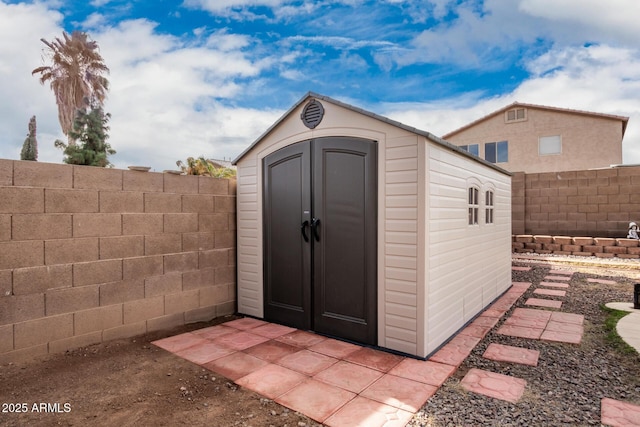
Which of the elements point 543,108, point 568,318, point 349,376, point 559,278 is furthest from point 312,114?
point 543,108

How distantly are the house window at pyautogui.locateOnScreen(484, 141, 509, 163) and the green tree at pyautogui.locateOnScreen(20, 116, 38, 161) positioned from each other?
77.6 ft

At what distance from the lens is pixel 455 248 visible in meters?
3.63

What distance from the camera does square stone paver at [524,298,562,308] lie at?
475cm

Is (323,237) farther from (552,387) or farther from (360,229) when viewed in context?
(552,387)

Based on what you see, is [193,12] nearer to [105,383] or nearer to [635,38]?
[105,383]

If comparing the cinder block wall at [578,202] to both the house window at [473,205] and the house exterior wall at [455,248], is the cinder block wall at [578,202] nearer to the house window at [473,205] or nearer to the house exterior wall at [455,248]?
the house exterior wall at [455,248]

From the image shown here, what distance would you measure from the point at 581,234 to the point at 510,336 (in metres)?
7.75

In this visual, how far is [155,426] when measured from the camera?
2.09 meters

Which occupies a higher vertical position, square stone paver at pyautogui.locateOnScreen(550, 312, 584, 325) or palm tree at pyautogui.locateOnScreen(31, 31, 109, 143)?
palm tree at pyautogui.locateOnScreen(31, 31, 109, 143)

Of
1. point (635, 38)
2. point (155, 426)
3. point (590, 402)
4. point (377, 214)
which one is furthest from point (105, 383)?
point (635, 38)

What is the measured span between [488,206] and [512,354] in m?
2.22

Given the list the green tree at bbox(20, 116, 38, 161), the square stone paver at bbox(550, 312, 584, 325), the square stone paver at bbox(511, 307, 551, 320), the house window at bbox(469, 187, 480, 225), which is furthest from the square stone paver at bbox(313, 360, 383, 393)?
the green tree at bbox(20, 116, 38, 161)

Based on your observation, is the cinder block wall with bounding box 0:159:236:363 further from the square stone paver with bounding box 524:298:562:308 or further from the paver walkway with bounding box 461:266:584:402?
the square stone paver with bounding box 524:298:562:308

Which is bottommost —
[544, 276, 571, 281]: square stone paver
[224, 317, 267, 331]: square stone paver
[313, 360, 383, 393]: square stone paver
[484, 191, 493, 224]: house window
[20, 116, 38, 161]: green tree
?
[224, 317, 267, 331]: square stone paver
